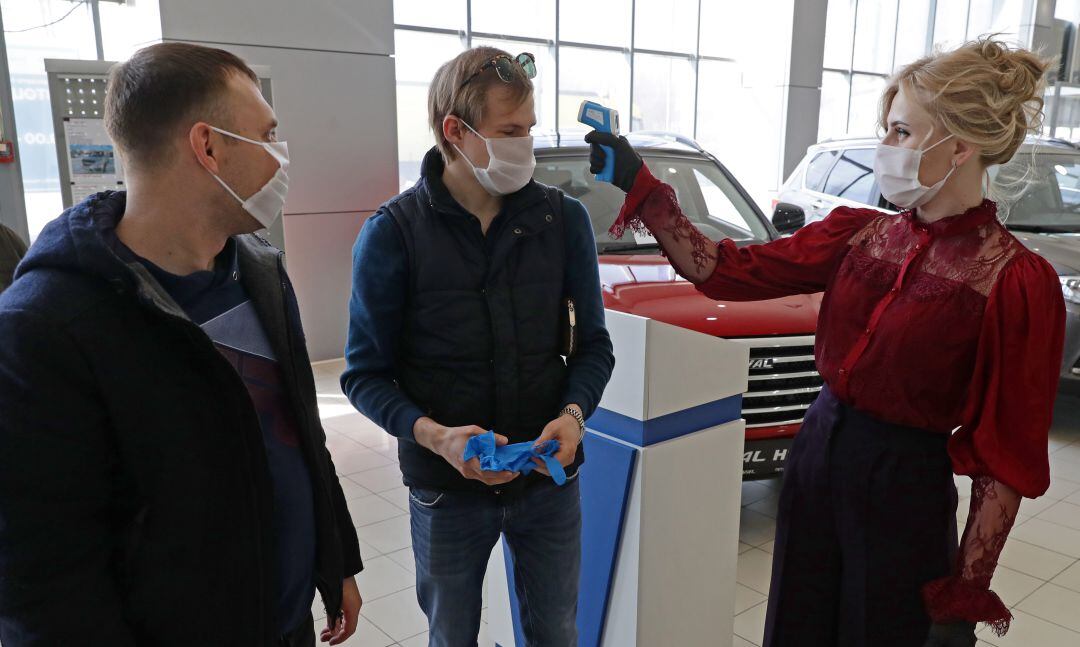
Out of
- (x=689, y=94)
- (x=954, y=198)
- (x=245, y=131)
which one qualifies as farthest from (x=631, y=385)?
(x=689, y=94)

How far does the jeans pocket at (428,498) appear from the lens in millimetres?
1668

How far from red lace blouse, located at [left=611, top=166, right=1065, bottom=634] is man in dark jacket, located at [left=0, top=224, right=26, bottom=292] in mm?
2491

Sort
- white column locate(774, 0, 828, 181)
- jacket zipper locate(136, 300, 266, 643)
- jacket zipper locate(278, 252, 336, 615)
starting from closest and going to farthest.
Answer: jacket zipper locate(136, 300, 266, 643)
jacket zipper locate(278, 252, 336, 615)
white column locate(774, 0, 828, 181)

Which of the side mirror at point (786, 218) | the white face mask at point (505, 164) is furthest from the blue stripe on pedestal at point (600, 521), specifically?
the side mirror at point (786, 218)

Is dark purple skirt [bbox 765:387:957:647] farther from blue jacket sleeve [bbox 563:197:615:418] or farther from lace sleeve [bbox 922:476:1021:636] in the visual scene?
blue jacket sleeve [bbox 563:197:615:418]

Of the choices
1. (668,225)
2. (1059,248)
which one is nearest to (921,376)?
(668,225)

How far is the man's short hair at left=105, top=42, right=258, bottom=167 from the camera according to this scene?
116cm

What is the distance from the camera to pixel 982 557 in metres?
1.44

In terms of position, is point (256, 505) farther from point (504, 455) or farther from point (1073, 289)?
point (1073, 289)

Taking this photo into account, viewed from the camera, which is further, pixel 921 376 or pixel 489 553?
pixel 489 553

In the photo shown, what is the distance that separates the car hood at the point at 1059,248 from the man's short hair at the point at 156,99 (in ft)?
16.2

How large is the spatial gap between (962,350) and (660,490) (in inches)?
34.9

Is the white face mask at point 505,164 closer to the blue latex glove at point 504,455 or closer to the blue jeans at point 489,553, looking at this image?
the blue latex glove at point 504,455

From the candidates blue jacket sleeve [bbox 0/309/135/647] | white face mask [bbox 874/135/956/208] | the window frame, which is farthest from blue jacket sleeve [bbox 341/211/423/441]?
the window frame
